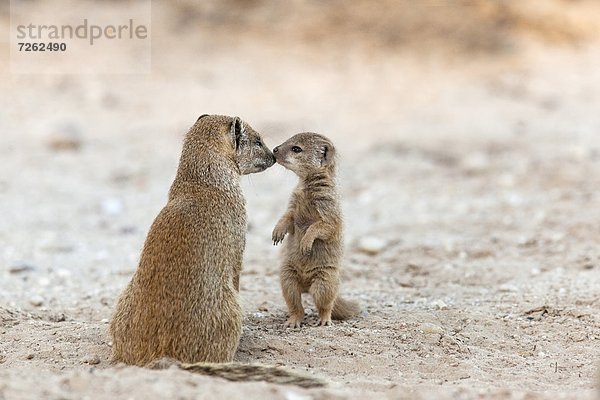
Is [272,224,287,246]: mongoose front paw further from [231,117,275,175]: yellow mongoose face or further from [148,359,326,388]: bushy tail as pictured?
[148,359,326,388]: bushy tail

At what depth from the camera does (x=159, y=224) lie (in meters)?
4.74

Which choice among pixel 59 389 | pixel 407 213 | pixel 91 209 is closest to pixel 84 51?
pixel 91 209

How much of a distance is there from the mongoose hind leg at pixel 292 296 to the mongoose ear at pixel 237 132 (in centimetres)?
83

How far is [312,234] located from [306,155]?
566 millimetres

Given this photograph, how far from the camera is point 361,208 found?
9430 millimetres

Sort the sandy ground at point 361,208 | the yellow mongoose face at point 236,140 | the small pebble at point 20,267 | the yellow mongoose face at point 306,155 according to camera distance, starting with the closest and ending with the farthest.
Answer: the sandy ground at point 361,208 → the yellow mongoose face at point 236,140 → the yellow mongoose face at point 306,155 → the small pebble at point 20,267

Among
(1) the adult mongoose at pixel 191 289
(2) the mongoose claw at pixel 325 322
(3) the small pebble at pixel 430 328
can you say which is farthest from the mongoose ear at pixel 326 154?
(3) the small pebble at pixel 430 328

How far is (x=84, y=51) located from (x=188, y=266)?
10121mm

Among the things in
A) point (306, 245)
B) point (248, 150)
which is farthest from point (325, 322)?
point (248, 150)

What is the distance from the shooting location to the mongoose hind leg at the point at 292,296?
554cm

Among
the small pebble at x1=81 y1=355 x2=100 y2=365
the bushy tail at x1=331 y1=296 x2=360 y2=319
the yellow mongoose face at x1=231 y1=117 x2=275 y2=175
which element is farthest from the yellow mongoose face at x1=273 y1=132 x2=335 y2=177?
the small pebble at x1=81 y1=355 x2=100 y2=365

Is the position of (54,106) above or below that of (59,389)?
above

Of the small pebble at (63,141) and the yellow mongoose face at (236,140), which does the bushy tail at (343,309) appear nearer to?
the yellow mongoose face at (236,140)

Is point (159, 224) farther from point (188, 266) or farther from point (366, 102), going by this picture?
point (366, 102)
